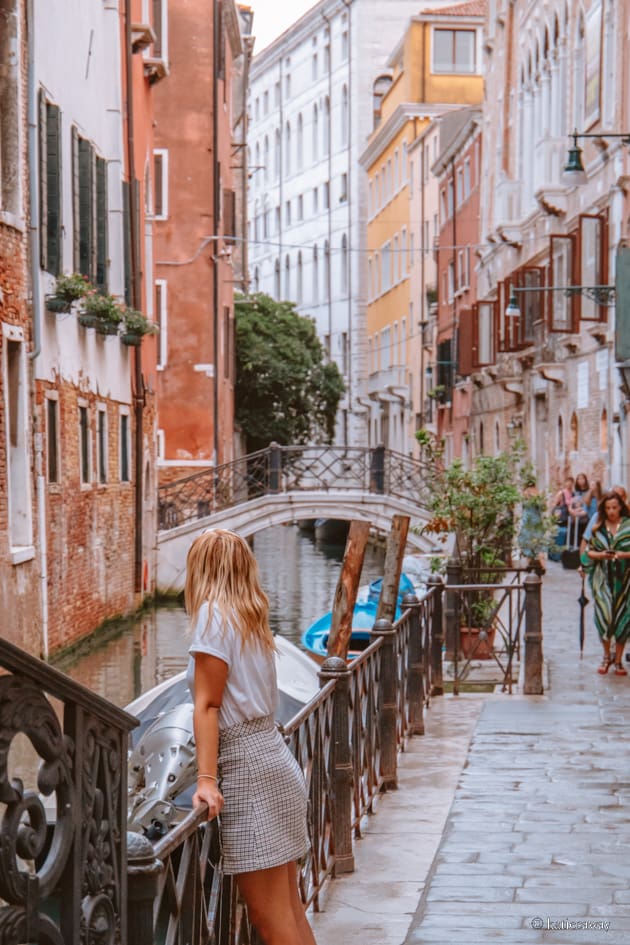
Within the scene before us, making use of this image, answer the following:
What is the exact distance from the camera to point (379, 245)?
203 feet

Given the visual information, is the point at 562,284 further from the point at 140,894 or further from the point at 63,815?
the point at 63,815

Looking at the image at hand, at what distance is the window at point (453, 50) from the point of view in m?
54.4

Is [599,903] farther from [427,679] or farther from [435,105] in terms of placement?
[435,105]

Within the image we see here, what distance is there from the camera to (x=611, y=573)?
1320 centimetres

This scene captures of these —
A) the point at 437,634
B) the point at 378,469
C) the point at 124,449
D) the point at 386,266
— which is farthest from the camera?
the point at 386,266

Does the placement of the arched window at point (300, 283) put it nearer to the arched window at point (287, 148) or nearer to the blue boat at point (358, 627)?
the arched window at point (287, 148)

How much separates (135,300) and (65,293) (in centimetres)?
665

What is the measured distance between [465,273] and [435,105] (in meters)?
12.9

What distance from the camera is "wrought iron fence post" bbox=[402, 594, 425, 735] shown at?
10312mm

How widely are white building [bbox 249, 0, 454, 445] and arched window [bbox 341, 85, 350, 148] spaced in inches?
2.7

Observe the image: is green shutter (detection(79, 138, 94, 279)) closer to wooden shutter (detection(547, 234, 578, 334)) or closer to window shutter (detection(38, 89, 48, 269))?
window shutter (detection(38, 89, 48, 269))

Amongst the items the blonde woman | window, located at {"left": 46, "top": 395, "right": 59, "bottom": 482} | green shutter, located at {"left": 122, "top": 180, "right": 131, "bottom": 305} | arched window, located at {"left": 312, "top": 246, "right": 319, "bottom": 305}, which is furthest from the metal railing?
arched window, located at {"left": 312, "top": 246, "right": 319, "bottom": 305}

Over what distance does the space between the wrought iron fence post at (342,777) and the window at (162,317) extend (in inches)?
1056

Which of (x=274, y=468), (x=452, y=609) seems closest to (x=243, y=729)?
(x=452, y=609)
